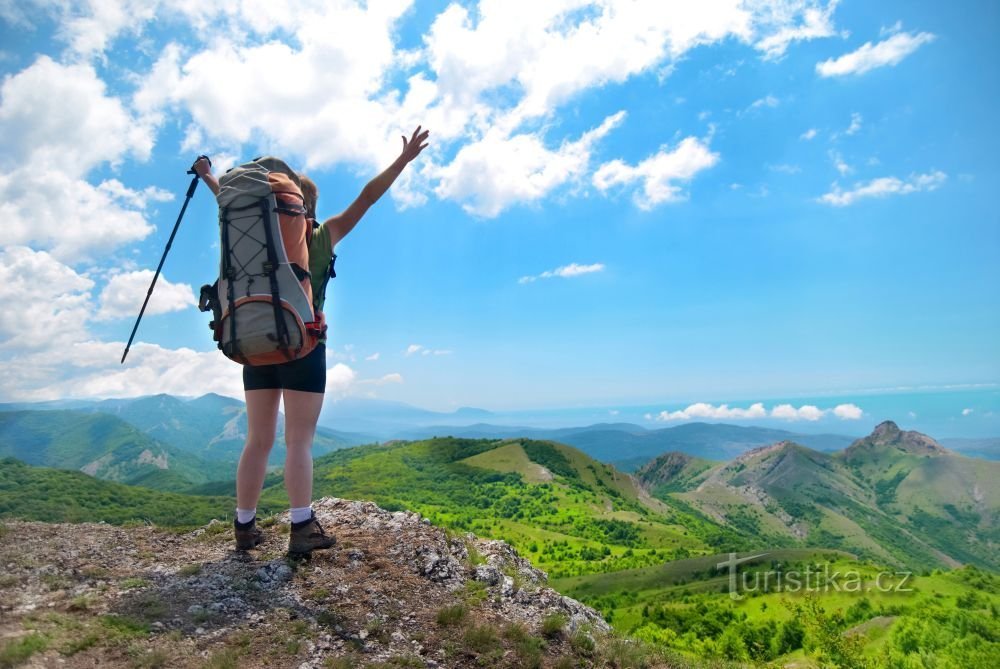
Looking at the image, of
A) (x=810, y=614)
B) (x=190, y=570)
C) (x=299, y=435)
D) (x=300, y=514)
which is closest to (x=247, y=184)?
(x=299, y=435)

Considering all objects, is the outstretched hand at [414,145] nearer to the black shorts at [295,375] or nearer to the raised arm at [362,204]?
the raised arm at [362,204]

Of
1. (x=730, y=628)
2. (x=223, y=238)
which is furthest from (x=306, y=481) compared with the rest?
(x=730, y=628)

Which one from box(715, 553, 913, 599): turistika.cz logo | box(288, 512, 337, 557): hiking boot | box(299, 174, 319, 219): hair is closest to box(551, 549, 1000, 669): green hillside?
box(715, 553, 913, 599): turistika.cz logo

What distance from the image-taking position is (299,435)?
554cm

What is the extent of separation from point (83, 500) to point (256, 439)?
14222 cm

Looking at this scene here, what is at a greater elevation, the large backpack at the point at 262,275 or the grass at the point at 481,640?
the large backpack at the point at 262,275

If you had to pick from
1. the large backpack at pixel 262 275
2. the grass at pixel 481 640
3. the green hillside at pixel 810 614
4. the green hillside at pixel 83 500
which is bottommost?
the green hillside at pixel 83 500

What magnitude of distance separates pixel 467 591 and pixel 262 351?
3.58 meters

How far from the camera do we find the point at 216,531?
7.95 m

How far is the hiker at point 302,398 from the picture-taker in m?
5.53

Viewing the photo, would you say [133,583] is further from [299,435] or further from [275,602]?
[299,435]

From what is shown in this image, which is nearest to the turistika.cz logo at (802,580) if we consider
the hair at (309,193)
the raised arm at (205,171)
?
the hair at (309,193)

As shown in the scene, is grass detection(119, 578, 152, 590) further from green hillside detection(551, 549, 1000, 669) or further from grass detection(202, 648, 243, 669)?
green hillside detection(551, 549, 1000, 669)

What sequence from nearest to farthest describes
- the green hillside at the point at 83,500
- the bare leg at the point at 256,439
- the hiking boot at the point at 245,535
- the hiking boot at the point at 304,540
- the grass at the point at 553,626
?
the grass at the point at 553,626 → the bare leg at the point at 256,439 → the hiking boot at the point at 304,540 → the hiking boot at the point at 245,535 → the green hillside at the point at 83,500
